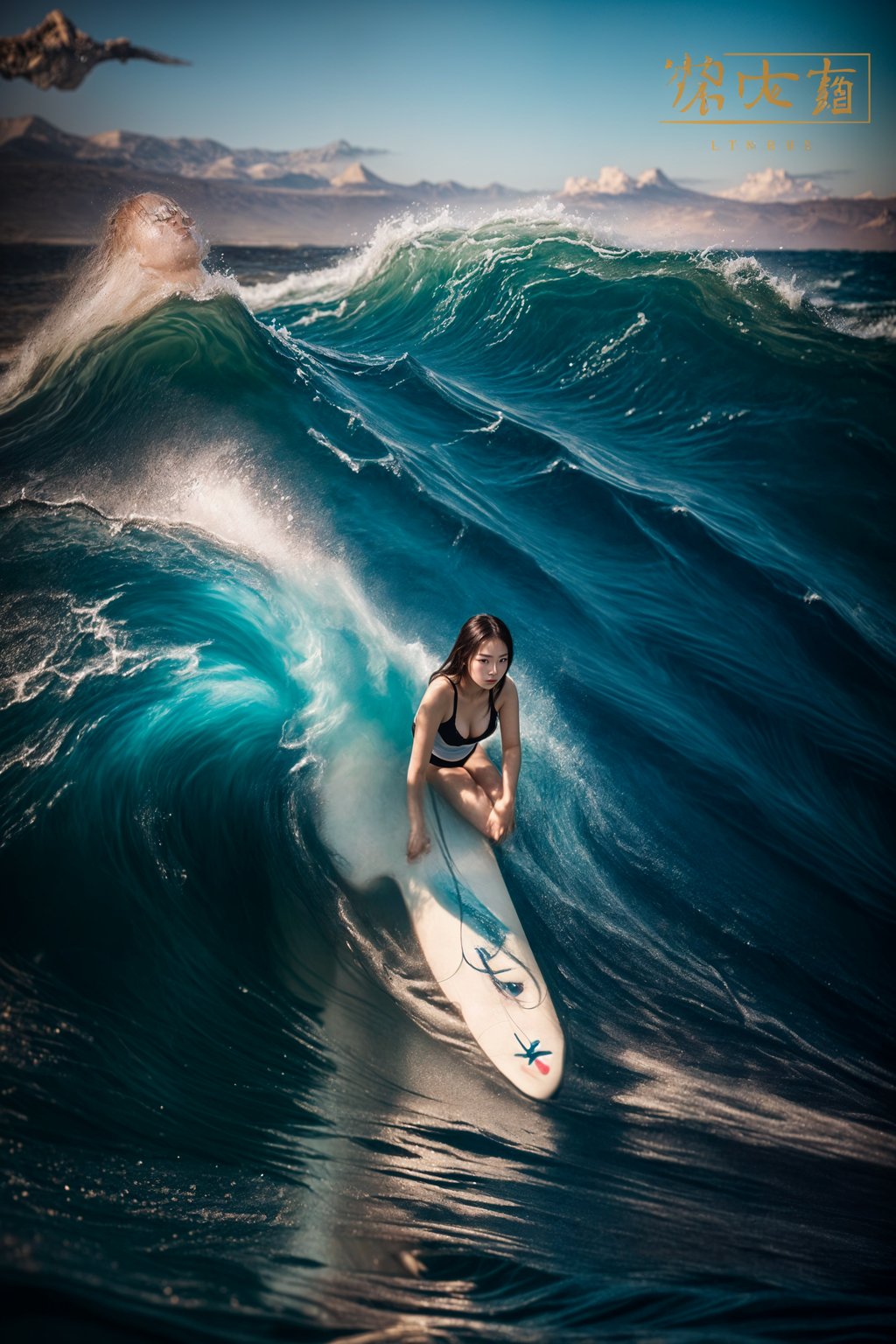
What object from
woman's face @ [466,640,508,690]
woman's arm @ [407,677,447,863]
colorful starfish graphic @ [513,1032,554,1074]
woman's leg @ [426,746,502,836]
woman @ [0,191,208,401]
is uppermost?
woman @ [0,191,208,401]

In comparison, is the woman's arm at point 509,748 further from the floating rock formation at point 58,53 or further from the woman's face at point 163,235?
the floating rock formation at point 58,53

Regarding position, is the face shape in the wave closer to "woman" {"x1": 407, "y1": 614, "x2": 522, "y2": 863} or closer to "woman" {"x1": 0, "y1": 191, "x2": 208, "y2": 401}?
"woman" {"x1": 0, "y1": 191, "x2": 208, "y2": 401}

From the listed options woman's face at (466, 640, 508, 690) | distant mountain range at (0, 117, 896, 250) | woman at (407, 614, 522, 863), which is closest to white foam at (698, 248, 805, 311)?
distant mountain range at (0, 117, 896, 250)

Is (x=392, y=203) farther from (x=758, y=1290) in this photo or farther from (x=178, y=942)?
(x=758, y=1290)

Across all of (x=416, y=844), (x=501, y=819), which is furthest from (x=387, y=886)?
(x=501, y=819)

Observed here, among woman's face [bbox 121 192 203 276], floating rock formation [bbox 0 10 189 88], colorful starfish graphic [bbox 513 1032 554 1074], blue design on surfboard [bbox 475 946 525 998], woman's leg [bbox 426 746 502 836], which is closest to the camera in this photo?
colorful starfish graphic [bbox 513 1032 554 1074]

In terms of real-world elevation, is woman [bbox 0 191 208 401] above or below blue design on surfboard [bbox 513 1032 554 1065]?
above

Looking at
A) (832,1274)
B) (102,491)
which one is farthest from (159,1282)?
(102,491)

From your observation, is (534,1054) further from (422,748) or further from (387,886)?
(422,748)
